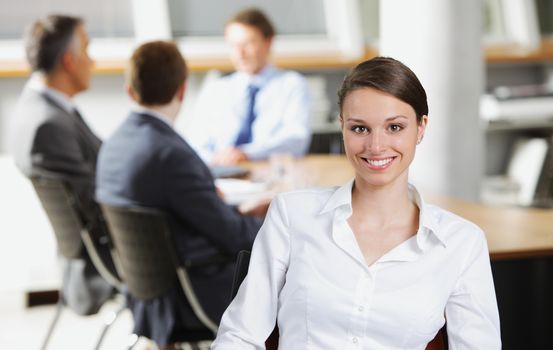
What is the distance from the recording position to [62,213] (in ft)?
11.1

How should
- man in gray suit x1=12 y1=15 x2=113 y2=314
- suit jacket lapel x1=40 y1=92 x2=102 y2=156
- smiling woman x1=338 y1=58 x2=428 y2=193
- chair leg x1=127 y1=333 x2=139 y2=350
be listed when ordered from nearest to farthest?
smiling woman x1=338 y1=58 x2=428 y2=193
chair leg x1=127 y1=333 x2=139 y2=350
man in gray suit x1=12 y1=15 x2=113 y2=314
suit jacket lapel x1=40 y1=92 x2=102 y2=156

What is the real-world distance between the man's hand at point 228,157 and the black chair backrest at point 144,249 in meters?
1.37

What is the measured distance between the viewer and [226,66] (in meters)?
5.38

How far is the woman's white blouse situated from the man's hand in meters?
2.60

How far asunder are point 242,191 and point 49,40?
3.92 ft

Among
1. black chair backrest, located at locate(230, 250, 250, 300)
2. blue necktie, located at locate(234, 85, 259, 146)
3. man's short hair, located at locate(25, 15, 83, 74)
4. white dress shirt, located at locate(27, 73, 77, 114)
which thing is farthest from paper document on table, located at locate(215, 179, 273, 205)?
black chair backrest, located at locate(230, 250, 250, 300)

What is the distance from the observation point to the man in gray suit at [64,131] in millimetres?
3523

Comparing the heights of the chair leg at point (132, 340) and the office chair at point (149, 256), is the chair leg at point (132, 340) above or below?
below

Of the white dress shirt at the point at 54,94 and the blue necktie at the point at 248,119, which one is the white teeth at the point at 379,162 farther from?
the blue necktie at the point at 248,119

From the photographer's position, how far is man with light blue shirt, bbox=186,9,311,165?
181 inches

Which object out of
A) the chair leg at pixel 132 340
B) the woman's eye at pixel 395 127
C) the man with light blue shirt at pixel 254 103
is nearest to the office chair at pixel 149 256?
the chair leg at pixel 132 340

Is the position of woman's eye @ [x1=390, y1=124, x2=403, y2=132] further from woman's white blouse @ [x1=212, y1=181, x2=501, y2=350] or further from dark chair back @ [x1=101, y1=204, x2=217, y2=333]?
dark chair back @ [x1=101, y1=204, x2=217, y2=333]

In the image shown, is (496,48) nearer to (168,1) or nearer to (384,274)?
(168,1)

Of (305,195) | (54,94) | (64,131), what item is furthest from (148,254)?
(54,94)
